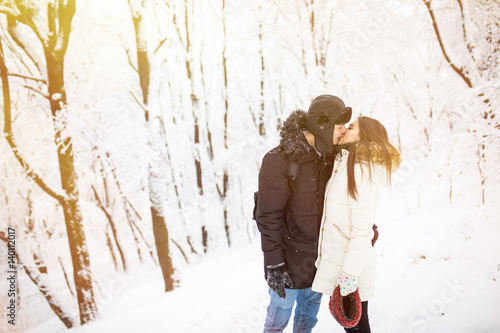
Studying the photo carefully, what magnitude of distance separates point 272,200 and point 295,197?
27cm

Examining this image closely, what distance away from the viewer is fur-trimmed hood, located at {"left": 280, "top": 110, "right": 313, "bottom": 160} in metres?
2.06

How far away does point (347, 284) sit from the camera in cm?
195

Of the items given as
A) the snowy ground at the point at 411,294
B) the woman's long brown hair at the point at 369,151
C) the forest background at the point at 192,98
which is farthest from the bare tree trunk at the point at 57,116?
the woman's long brown hair at the point at 369,151

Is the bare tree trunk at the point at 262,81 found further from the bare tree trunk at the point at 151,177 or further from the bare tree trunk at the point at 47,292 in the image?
the bare tree trunk at the point at 47,292

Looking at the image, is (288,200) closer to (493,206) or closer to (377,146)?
(377,146)

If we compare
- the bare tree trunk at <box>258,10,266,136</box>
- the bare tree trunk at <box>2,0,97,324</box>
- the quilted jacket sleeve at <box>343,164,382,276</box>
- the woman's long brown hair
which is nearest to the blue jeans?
the quilted jacket sleeve at <box>343,164,382,276</box>

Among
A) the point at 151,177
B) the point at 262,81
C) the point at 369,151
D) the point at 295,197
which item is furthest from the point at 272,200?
the point at 262,81

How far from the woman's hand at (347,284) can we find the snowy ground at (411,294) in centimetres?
146

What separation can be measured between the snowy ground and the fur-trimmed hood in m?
2.40

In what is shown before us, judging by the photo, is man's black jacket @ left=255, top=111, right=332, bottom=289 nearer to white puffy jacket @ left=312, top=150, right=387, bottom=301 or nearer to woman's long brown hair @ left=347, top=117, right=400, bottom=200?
white puffy jacket @ left=312, top=150, right=387, bottom=301

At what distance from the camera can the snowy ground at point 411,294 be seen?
2826mm

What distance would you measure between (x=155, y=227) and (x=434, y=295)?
5487mm

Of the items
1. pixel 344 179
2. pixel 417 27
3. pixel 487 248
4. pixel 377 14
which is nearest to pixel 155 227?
pixel 344 179

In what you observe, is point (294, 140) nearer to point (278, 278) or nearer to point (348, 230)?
point (348, 230)
